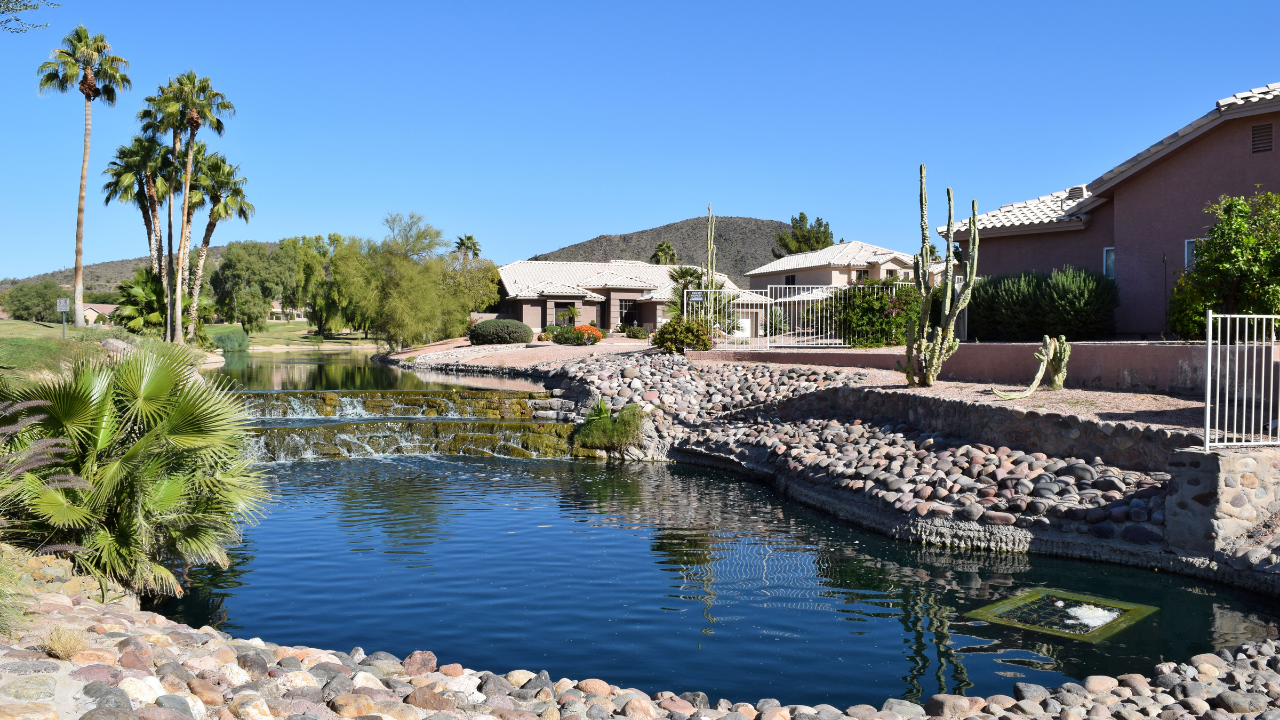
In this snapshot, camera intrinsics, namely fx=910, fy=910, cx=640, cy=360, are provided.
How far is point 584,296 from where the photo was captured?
178ft

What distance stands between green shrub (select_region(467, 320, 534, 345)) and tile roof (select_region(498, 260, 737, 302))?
723cm

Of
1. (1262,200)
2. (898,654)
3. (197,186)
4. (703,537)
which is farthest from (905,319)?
(197,186)

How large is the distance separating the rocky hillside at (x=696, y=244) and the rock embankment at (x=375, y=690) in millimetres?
119101

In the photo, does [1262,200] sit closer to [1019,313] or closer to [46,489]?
[1019,313]

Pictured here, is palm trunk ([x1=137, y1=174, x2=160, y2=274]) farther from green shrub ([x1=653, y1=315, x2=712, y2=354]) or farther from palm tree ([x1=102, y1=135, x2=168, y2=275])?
green shrub ([x1=653, y1=315, x2=712, y2=354])

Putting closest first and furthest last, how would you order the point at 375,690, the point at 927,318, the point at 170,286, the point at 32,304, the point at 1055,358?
the point at 375,690
the point at 1055,358
the point at 927,318
the point at 170,286
the point at 32,304

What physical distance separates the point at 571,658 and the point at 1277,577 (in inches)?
275

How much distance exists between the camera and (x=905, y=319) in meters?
23.8

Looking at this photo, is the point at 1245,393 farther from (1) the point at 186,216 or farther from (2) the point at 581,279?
(2) the point at 581,279

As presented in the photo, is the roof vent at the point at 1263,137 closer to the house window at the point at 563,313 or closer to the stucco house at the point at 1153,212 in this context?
the stucco house at the point at 1153,212

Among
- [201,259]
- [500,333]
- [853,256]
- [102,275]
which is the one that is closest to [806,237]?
[853,256]

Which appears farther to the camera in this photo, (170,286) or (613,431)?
(170,286)

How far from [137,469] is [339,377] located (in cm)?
2893

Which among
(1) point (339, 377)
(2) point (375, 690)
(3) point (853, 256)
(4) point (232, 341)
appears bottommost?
(2) point (375, 690)
